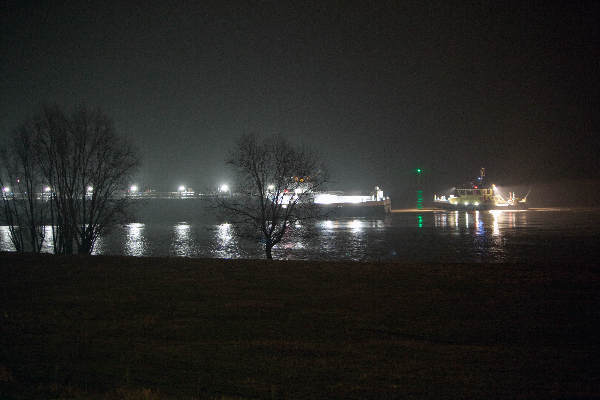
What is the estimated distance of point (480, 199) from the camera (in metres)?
110

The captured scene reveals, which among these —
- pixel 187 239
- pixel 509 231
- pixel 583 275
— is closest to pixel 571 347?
pixel 583 275

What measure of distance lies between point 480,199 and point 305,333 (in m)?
111

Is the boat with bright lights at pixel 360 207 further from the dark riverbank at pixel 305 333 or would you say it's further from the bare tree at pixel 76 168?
the dark riverbank at pixel 305 333

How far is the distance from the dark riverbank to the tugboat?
98041 mm

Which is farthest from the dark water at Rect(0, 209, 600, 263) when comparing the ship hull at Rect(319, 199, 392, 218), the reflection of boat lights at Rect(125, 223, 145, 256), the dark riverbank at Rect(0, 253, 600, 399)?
the ship hull at Rect(319, 199, 392, 218)

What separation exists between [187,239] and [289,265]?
3355 centimetres

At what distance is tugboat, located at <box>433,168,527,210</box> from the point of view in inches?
4094

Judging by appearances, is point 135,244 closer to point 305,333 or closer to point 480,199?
point 305,333

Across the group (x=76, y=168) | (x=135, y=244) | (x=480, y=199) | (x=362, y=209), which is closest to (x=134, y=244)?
(x=135, y=244)

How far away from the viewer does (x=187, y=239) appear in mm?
45938

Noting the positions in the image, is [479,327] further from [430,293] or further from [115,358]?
[115,358]

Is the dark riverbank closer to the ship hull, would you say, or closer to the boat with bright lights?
the boat with bright lights

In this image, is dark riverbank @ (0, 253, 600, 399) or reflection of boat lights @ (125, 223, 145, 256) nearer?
dark riverbank @ (0, 253, 600, 399)

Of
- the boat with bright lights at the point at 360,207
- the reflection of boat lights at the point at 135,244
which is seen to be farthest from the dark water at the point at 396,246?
the boat with bright lights at the point at 360,207
